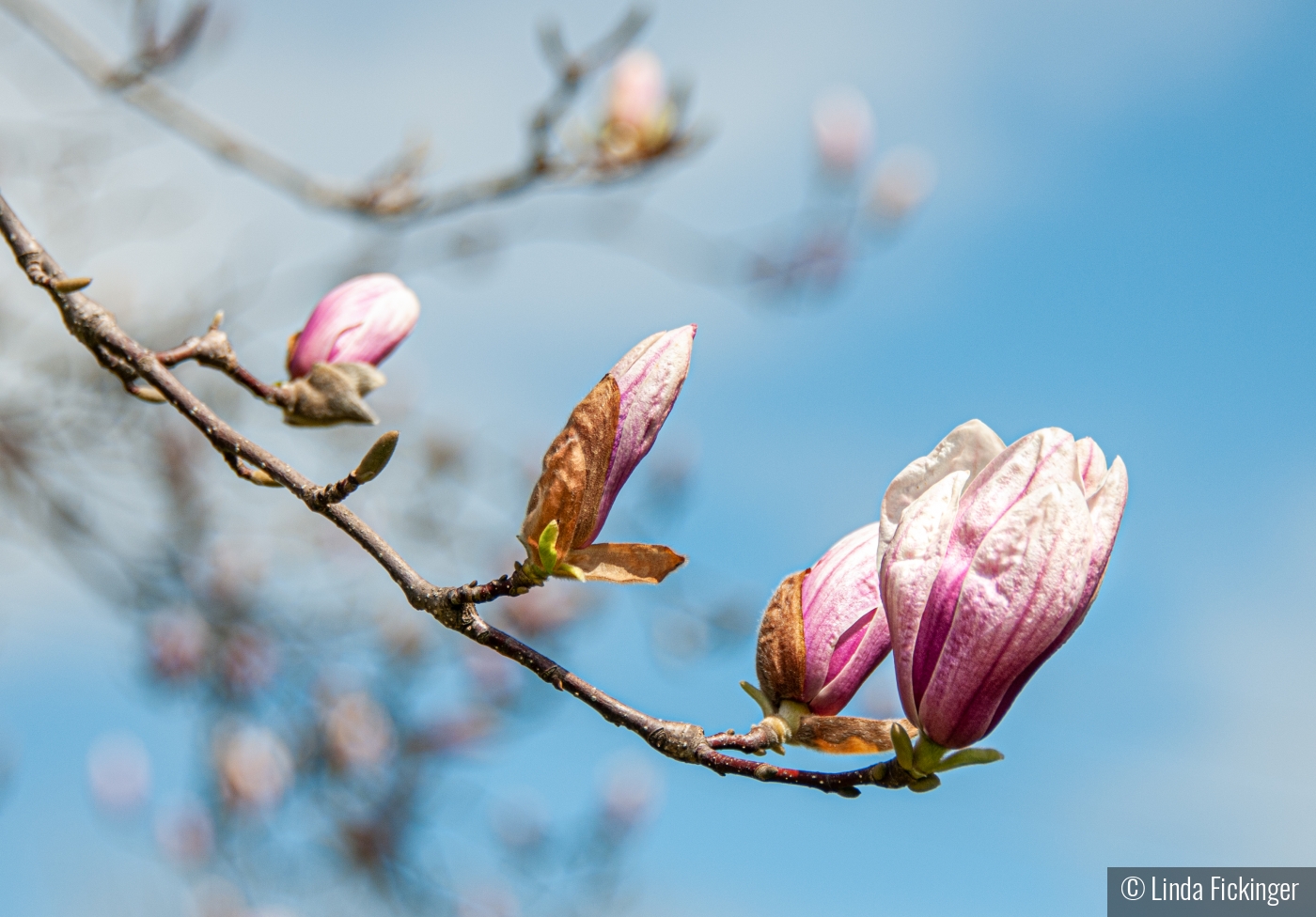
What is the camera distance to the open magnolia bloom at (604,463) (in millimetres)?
928

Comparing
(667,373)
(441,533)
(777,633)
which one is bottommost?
(777,633)

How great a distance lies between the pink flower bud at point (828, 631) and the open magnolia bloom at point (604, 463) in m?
0.11

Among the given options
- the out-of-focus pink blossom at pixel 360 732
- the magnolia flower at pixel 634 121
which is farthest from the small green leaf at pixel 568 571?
the out-of-focus pink blossom at pixel 360 732

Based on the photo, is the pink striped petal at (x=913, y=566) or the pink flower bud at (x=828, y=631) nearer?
the pink striped petal at (x=913, y=566)

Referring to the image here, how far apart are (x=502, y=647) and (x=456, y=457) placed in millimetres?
2982

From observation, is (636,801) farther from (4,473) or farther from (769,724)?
(769,724)

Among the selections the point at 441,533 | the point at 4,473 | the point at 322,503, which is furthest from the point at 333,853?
the point at 322,503

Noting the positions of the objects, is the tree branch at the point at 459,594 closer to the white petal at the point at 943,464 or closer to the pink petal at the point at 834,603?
the pink petal at the point at 834,603

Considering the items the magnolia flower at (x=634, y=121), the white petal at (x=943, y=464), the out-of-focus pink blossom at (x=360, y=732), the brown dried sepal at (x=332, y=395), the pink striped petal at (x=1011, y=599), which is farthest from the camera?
the out-of-focus pink blossom at (x=360, y=732)

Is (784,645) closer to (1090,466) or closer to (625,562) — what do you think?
(625,562)

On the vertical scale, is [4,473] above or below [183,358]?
above

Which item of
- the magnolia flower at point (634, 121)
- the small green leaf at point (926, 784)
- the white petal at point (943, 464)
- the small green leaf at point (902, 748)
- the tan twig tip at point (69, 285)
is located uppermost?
the magnolia flower at point (634, 121)

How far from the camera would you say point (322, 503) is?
0.98 metres

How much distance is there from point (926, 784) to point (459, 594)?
1.32 feet
